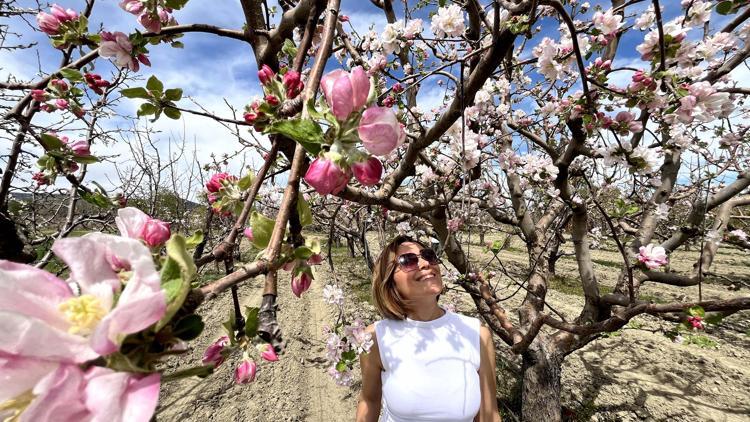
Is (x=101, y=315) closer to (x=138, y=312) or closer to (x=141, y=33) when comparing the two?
(x=138, y=312)

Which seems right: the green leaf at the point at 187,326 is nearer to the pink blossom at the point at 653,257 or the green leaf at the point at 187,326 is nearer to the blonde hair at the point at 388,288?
the blonde hair at the point at 388,288

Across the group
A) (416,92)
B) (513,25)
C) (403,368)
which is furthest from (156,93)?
(416,92)

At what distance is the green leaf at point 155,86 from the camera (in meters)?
0.88

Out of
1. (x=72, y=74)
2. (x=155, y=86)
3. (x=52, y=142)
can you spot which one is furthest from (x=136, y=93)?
(x=52, y=142)

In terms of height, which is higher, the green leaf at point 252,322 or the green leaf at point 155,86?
the green leaf at point 155,86

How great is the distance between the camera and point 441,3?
5.24 ft

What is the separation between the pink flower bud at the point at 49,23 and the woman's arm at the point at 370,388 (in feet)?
6.39

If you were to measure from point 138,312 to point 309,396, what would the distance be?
5061 millimetres

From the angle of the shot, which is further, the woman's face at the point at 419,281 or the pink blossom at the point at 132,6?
the woman's face at the point at 419,281

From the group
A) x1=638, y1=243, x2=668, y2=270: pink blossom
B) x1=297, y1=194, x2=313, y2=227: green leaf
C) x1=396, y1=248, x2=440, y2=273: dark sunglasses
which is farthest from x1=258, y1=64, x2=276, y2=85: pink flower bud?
x1=638, y1=243, x2=668, y2=270: pink blossom

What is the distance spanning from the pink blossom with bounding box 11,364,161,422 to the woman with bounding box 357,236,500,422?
1.60 meters

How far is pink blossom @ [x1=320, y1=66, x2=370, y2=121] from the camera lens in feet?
1.73

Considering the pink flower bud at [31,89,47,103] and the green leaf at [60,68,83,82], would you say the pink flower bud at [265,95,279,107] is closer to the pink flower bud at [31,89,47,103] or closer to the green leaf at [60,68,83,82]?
the green leaf at [60,68,83,82]

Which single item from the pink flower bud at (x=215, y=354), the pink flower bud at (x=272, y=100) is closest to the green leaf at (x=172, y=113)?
the pink flower bud at (x=272, y=100)
